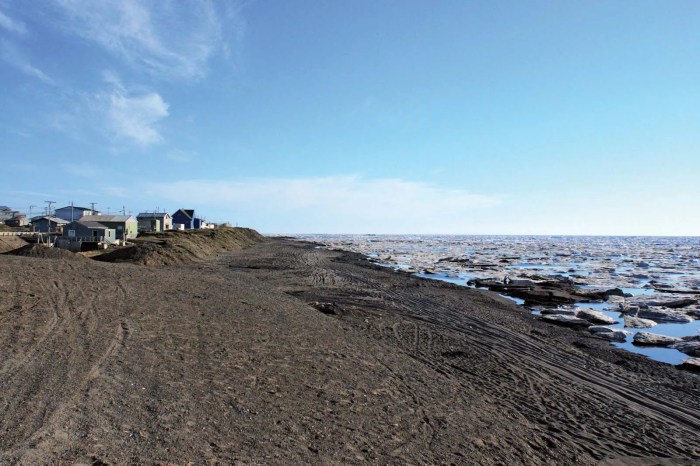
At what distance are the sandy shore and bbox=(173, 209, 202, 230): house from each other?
297ft

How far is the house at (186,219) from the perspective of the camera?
4116 inches

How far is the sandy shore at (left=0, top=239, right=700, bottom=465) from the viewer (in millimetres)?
6676

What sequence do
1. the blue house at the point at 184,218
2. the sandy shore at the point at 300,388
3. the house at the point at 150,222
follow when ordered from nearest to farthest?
the sandy shore at the point at 300,388
the house at the point at 150,222
the blue house at the point at 184,218

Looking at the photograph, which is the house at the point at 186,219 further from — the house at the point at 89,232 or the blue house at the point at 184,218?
the house at the point at 89,232

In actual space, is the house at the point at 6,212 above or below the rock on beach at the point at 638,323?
above

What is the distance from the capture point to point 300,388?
9242 millimetres

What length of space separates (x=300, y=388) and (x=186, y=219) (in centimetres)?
10616

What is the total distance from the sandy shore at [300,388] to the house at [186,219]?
90.5 meters

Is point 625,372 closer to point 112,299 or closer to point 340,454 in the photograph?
point 340,454

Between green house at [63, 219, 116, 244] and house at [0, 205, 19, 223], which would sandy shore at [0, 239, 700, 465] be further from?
house at [0, 205, 19, 223]

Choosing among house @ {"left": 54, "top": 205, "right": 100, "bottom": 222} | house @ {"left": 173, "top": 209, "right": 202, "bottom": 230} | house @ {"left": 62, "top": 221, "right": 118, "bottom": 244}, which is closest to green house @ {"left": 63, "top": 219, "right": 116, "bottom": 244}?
house @ {"left": 62, "top": 221, "right": 118, "bottom": 244}

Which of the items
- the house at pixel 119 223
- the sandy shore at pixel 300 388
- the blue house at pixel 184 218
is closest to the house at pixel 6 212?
the blue house at pixel 184 218

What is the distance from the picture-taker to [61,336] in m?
11.3

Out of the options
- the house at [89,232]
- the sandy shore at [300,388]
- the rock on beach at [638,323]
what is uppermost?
the house at [89,232]
